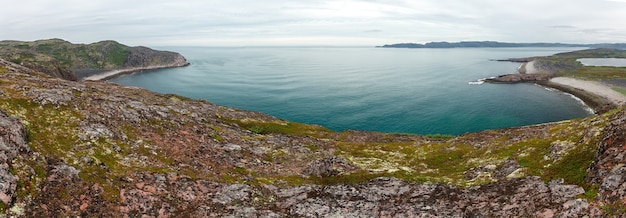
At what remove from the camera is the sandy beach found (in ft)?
440

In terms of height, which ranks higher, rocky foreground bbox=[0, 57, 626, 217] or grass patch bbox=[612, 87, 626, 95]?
rocky foreground bbox=[0, 57, 626, 217]

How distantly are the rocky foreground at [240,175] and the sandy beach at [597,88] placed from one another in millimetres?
137219

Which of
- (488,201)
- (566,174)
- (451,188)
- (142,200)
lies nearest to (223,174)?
(142,200)

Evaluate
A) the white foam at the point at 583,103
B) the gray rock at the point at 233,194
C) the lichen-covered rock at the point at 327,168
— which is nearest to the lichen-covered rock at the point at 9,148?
the gray rock at the point at 233,194

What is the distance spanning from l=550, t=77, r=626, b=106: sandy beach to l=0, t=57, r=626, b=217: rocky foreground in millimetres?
137219

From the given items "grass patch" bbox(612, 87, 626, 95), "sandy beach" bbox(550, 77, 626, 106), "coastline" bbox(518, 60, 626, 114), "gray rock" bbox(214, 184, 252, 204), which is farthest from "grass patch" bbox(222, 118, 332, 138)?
"grass patch" bbox(612, 87, 626, 95)

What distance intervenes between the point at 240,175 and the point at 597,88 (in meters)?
204

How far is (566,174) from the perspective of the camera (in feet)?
67.6

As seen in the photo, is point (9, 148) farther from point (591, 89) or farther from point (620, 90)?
point (620, 90)

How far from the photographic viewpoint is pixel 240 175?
2677 centimetres

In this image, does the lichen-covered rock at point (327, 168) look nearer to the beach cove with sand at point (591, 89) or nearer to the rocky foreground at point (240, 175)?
the rocky foreground at point (240, 175)

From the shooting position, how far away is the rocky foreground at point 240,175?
1789 centimetres

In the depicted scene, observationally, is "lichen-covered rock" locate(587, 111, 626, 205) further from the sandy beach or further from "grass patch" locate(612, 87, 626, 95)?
"grass patch" locate(612, 87, 626, 95)

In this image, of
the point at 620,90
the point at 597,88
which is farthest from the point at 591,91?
the point at 620,90
